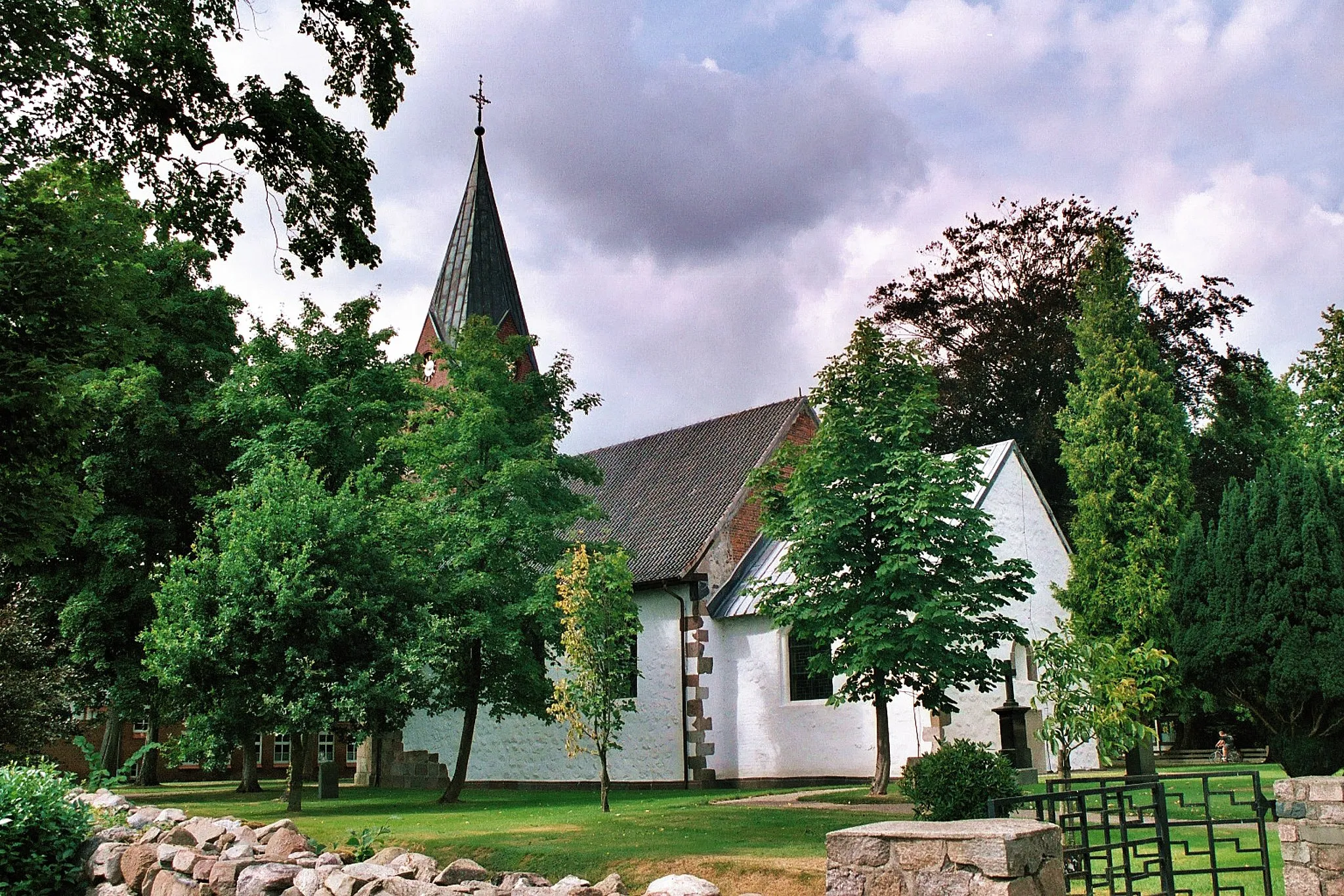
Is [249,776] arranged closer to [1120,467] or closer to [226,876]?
[226,876]

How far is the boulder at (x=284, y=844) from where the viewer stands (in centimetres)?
958

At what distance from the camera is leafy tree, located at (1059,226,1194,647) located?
23609mm

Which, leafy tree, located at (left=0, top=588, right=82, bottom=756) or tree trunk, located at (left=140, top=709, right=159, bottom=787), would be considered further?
tree trunk, located at (left=140, top=709, right=159, bottom=787)

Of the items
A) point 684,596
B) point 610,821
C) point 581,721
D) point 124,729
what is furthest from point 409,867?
point 124,729

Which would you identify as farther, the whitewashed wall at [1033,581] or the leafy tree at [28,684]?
the whitewashed wall at [1033,581]

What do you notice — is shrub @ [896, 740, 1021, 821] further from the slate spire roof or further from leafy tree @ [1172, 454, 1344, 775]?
the slate spire roof

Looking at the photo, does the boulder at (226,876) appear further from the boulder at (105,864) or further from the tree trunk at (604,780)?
the tree trunk at (604,780)

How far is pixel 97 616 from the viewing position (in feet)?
68.2

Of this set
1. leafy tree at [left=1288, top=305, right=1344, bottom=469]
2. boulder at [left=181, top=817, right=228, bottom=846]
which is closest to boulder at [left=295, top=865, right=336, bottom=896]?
boulder at [left=181, top=817, right=228, bottom=846]

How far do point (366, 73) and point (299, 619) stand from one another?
8.64 m

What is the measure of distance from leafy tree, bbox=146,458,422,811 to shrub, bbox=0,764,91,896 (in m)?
4.30

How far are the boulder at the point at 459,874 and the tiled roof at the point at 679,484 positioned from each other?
14215 millimetres

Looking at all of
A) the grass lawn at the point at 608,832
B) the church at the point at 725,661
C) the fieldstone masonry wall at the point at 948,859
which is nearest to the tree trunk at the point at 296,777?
the grass lawn at the point at 608,832

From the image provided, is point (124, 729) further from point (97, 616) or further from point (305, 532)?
point (305, 532)
